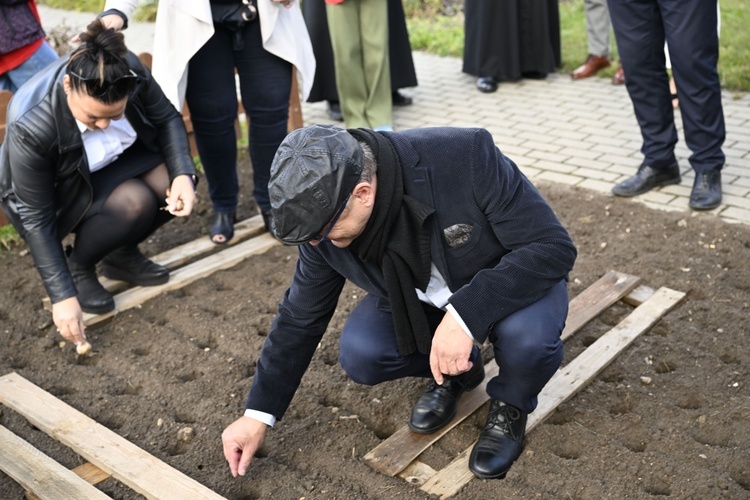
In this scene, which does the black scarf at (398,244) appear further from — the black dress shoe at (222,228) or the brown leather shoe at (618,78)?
the brown leather shoe at (618,78)

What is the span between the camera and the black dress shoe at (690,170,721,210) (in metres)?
4.56

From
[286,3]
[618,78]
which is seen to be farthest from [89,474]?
[618,78]

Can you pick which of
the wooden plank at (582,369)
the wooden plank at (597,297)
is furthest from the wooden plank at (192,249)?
the wooden plank at (582,369)

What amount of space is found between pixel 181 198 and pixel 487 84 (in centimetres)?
398

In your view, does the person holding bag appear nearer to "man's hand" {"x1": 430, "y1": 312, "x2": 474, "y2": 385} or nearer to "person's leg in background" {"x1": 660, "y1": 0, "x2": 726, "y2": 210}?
"person's leg in background" {"x1": 660, "y1": 0, "x2": 726, "y2": 210}

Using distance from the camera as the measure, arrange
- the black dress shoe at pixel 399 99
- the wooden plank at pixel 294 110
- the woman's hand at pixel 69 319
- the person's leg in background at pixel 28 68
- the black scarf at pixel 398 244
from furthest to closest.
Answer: the black dress shoe at pixel 399 99 → the wooden plank at pixel 294 110 → the person's leg in background at pixel 28 68 → the woman's hand at pixel 69 319 → the black scarf at pixel 398 244

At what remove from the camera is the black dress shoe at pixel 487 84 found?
23.5 ft

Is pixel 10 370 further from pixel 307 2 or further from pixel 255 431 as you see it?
pixel 307 2

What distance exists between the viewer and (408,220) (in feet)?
8.07

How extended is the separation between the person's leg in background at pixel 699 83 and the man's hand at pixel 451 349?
8.37 feet

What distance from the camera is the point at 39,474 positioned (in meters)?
2.90

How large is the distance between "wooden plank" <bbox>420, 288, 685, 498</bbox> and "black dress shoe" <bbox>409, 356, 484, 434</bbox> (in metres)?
0.17

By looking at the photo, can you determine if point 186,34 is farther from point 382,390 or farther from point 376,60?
point 376,60

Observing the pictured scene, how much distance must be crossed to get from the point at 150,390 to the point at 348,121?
3203 mm
